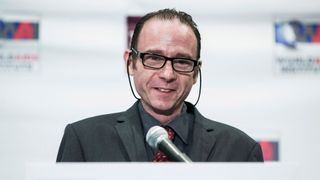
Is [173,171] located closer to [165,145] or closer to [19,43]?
[165,145]

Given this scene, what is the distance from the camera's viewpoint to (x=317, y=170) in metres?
2.17

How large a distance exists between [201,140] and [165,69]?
229 millimetres

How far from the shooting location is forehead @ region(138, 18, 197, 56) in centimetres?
142

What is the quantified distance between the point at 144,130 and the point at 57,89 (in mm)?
722

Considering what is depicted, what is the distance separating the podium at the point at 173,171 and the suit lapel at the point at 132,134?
0.50 meters

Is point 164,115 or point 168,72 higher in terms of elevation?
point 168,72

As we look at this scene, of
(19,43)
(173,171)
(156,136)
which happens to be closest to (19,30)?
(19,43)

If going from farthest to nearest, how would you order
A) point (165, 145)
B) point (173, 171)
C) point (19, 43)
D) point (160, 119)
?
point (19, 43), point (160, 119), point (165, 145), point (173, 171)

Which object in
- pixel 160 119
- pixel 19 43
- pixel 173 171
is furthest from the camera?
pixel 19 43

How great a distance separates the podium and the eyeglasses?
61 centimetres

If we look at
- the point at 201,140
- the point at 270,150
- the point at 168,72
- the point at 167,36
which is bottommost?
the point at 270,150

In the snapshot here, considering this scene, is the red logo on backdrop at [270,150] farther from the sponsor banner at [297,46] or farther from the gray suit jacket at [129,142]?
the gray suit jacket at [129,142]

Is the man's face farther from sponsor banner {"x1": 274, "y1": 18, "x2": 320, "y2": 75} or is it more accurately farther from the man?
sponsor banner {"x1": 274, "y1": 18, "x2": 320, "y2": 75}

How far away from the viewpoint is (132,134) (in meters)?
1.41
